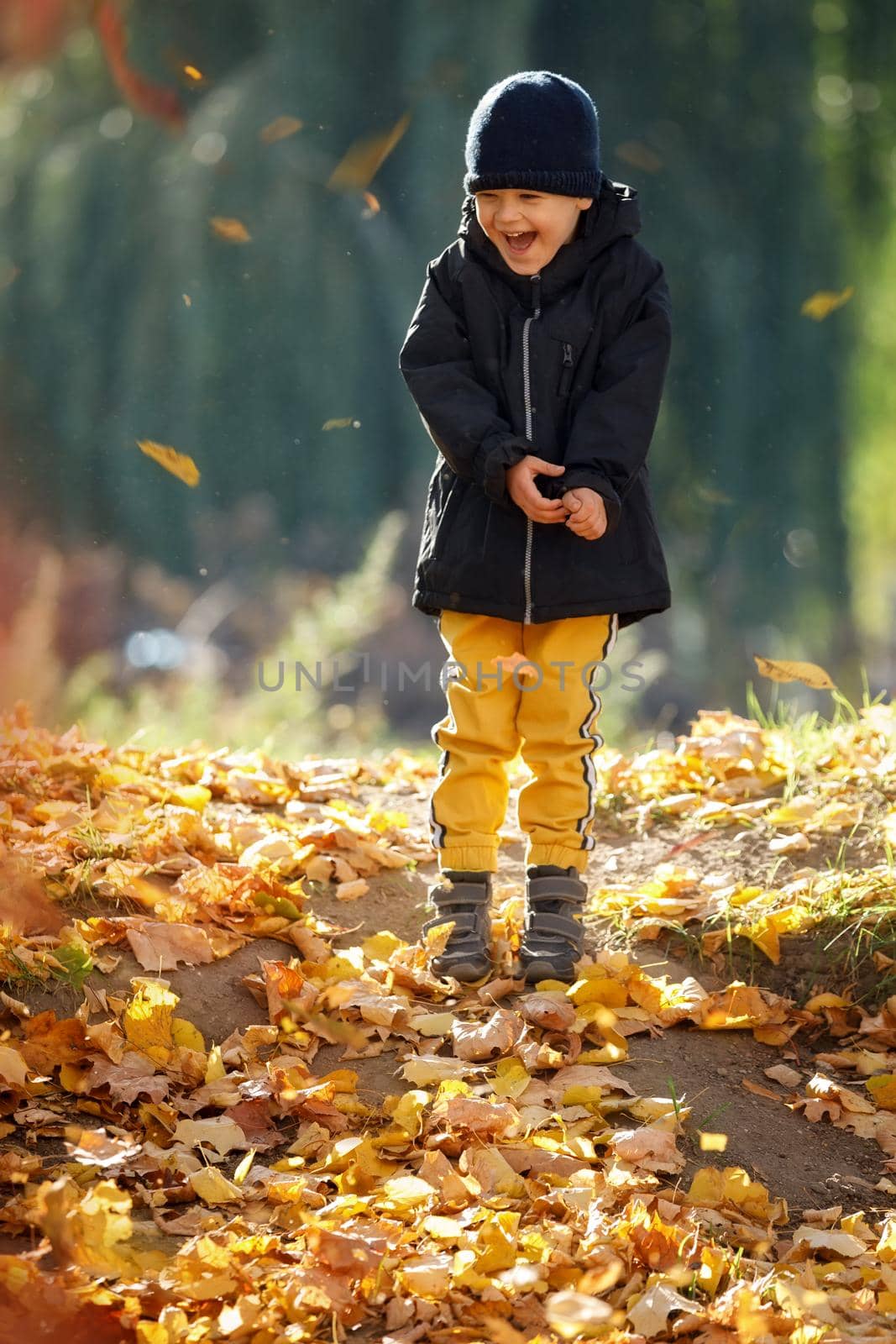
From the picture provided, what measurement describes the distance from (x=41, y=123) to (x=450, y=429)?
134 inches

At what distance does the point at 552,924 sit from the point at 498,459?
76 cm

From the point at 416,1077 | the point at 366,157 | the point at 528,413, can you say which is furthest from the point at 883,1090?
the point at 366,157

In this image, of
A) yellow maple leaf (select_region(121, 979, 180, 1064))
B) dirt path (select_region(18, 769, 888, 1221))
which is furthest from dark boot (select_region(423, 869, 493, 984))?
yellow maple leaf (select_region(121, 979, 180, 1064))

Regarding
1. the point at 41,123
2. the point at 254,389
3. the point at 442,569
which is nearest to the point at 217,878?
the point at 442,569

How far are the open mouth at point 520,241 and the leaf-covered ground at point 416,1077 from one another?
1120 mm

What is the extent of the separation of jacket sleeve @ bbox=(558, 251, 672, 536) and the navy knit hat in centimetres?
21

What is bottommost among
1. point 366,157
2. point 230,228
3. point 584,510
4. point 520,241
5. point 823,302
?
point 584,510

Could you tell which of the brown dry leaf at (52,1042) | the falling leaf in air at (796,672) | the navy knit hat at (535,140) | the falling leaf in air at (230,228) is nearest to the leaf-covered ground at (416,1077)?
the brown dry leaf at (52,1042)

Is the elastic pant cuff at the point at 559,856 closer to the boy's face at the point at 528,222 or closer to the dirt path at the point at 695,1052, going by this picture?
the dirt path at the point at 695,1052

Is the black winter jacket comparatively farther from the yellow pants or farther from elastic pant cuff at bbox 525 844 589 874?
elastic pant cuff at bbox 525 844 589 874

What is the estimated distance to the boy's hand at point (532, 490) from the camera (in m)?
2.05

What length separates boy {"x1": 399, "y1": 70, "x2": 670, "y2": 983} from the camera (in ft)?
6.77

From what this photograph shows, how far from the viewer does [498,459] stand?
204 centimetres

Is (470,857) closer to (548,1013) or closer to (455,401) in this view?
(548,1013)
